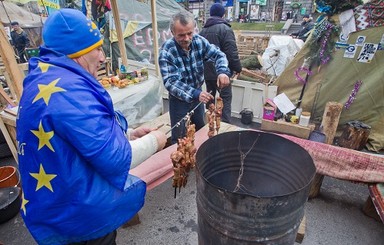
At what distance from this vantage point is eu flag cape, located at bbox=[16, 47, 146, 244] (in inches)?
49.6

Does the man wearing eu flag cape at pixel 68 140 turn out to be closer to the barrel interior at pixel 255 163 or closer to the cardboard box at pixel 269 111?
the barrel interior at pixel 255 163

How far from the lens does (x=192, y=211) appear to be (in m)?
3.58

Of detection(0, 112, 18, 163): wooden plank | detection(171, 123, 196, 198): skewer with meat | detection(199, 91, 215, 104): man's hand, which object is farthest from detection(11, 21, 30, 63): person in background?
detection(171, 123, 196, 198): skewer with meat

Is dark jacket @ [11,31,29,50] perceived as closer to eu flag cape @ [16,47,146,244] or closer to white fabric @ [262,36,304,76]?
white fabric @ [262,36,304,76]

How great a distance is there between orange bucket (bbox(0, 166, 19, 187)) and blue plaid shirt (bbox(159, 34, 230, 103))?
2843 mm

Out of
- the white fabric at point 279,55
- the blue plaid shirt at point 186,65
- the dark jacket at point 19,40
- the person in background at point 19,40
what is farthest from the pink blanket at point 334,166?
the dark jacket at point 19,40

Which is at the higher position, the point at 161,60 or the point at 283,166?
the point at 161,60

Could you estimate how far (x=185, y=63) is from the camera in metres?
3.28

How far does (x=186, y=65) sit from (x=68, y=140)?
2.28 meters

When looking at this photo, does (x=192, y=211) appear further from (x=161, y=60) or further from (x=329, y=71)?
(x=329, y=71)

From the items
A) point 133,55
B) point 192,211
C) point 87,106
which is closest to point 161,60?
point 87,106

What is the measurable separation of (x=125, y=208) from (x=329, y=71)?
5461 millimetres

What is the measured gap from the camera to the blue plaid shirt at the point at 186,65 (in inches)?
123

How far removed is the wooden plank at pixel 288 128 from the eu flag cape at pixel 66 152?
4570 millimetres
